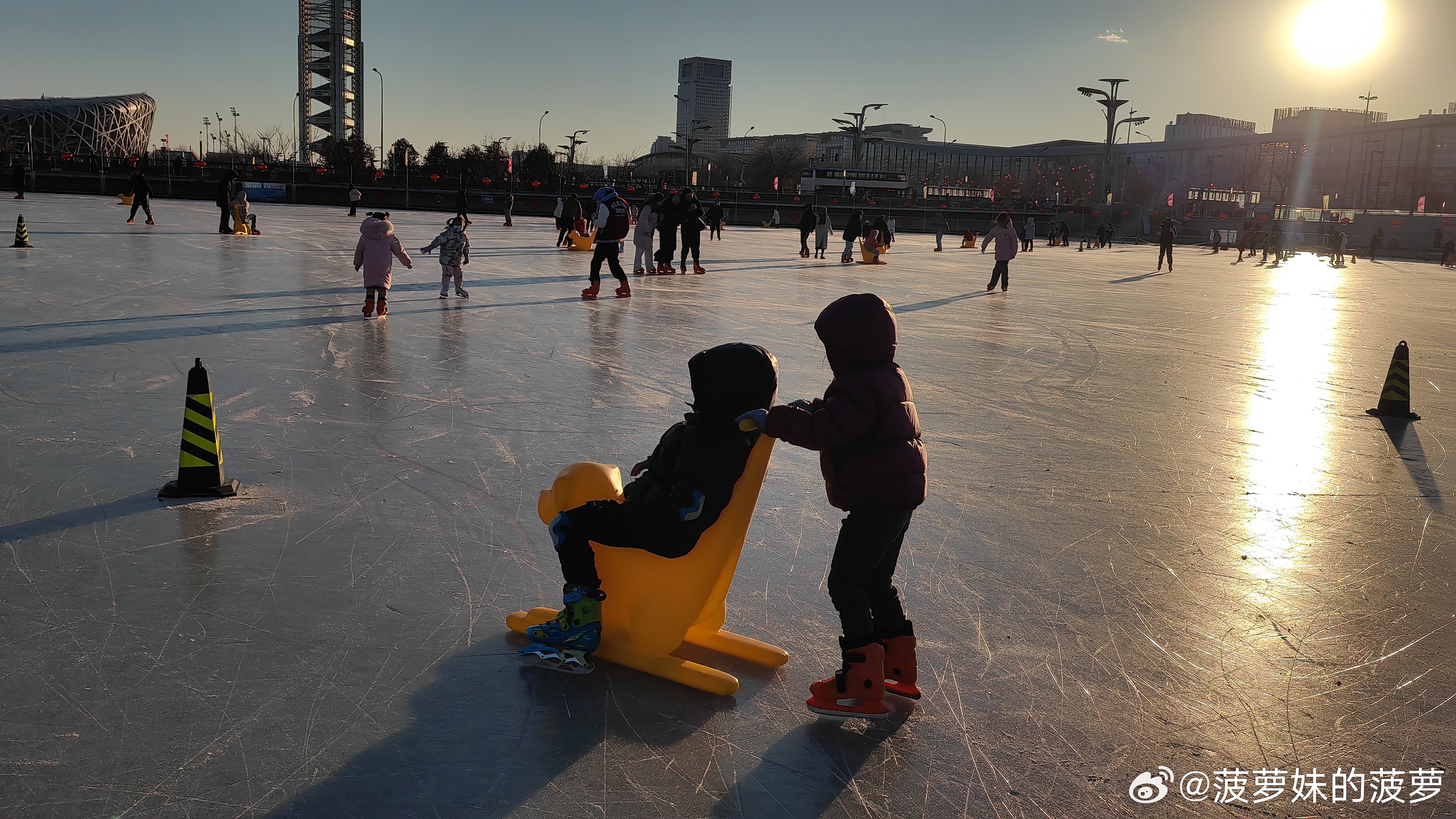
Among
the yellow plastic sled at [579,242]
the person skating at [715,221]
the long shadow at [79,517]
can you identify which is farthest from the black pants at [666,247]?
the long shadow at [79,517]

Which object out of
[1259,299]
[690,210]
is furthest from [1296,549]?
[1259,299]

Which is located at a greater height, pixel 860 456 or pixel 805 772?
pixel 860 456

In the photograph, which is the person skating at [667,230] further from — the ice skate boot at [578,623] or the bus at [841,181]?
the bus at [841,181]

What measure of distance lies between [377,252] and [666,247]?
8925 mm

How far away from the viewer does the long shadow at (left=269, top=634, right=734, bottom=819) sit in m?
2.68

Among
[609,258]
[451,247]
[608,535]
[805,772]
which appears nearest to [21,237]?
[451,247]

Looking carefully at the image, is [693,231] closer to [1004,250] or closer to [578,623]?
[1004,250]

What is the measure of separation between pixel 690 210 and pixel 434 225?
15175 mm

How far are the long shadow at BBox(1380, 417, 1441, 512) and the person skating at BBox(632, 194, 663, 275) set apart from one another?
1312cm

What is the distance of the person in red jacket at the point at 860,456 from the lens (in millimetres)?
3018

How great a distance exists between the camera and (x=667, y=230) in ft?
64.6

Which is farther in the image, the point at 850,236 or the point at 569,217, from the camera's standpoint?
the point at 850,236

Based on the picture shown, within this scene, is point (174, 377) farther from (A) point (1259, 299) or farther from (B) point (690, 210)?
(A) point (1259, 299)

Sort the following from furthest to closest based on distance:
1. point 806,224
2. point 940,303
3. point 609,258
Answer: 1. point 806,224
2. point 940,303
3. point 609,258
